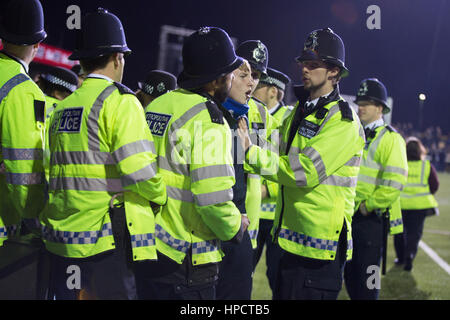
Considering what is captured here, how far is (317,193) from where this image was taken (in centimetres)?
339

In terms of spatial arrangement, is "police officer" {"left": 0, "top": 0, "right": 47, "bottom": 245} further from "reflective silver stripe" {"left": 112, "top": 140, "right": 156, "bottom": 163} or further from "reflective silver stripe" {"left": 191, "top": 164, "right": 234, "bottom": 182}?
"reflective silver stripe" {"left": 191, "top": 164, "right": 234, "bottom": 182}

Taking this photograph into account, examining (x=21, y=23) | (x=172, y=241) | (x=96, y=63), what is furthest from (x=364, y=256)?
(x=21, y=23)

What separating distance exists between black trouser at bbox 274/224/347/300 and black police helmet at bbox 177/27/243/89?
1.48 m

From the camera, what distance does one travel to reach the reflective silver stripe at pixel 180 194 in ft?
8.91

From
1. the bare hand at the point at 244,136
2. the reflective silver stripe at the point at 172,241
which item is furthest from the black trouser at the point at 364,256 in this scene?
the reflective silver stripe at the point at 172,241

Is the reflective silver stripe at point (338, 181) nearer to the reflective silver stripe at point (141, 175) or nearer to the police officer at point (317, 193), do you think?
the police officer at point (317, 193)

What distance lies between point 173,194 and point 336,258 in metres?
1.41

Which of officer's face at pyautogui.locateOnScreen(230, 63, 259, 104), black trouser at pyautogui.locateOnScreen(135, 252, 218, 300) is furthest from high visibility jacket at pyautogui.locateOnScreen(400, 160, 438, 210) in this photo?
black trouser at pyautogui.locateOnScreen(135, 252, 218, 300)

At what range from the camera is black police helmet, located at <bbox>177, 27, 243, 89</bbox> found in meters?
2.77

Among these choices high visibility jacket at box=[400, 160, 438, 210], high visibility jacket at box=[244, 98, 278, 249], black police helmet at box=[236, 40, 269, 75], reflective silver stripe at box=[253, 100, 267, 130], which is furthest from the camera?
high visibility jacket at box=[400, 160, 438, 210]

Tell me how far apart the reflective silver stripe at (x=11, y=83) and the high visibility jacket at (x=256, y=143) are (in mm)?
1778

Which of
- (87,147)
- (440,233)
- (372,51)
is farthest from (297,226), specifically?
(372,51)

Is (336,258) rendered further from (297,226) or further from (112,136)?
(112,136)

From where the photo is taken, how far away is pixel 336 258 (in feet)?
11.3
